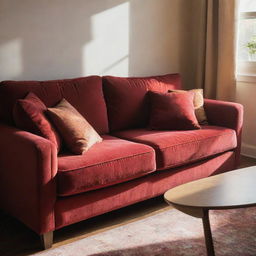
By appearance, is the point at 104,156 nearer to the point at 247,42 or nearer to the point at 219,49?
the point at 219,49

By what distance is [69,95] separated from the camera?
333 centimetres

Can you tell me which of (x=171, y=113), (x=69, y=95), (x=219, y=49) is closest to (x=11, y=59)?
(x=69, y=95)

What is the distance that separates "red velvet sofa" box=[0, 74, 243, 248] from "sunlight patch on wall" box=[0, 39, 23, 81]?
22 centimetres

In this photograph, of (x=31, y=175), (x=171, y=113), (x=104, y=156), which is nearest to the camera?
(x=31, y=175)

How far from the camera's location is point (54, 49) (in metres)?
3.57

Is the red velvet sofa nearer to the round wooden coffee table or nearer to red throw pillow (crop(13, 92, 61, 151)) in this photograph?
red throw pillow (crop(13, 92, 61, 151))

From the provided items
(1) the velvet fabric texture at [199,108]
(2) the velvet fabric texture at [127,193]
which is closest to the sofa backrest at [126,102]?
(1) the velvet fabric texture at [199,108]

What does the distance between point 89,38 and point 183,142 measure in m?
1.25

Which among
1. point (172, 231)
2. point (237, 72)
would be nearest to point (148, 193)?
point (172, 231)

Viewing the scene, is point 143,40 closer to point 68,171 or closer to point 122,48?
point 122,48

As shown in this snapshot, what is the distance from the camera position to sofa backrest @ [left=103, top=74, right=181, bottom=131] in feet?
11.9

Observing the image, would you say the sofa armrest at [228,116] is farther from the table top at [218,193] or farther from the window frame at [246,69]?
the table top at [218,193]

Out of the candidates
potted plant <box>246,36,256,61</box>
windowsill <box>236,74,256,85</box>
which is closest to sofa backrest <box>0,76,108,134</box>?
windowsill <box>236,74,256,85</box>

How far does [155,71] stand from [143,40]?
34 cm
